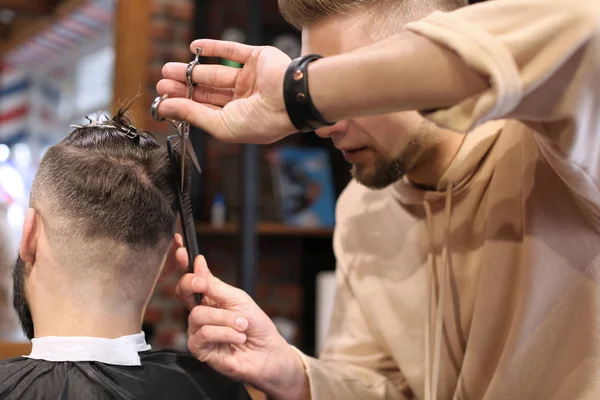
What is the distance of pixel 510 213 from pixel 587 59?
20.6 inches

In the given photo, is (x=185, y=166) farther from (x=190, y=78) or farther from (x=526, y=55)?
(x=526, y=55)

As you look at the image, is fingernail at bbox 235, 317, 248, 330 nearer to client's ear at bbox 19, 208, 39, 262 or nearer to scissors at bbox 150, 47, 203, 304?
scissors at bbox 150, 47, 203, 304

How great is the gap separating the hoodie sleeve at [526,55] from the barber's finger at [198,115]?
0.33 m

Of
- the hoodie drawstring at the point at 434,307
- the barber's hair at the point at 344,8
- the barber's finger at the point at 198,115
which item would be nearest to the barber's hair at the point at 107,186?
the barber's finger at the point at 198,115

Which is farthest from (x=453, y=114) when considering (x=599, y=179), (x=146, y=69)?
(x=146, y=69)

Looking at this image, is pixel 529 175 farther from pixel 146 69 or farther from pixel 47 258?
pixel 146 69

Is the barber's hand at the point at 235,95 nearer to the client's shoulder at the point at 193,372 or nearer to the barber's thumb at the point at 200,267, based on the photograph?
the barber's thumb at the point at 200,267

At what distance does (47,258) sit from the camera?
4.20 ft

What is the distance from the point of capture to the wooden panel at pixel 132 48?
3.38 meters

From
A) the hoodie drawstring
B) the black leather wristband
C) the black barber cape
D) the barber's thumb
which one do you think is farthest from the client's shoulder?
the black leather wristband

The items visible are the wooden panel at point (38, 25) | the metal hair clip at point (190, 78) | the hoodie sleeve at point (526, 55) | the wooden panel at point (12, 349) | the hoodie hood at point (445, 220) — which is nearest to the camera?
the hoodie sleeve at point (526, 55)

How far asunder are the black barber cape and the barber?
0.10 meters

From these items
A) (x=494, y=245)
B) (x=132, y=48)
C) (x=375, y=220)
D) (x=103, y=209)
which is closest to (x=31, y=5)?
(x=132, y=48)

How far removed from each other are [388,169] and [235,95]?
453 millimetres
